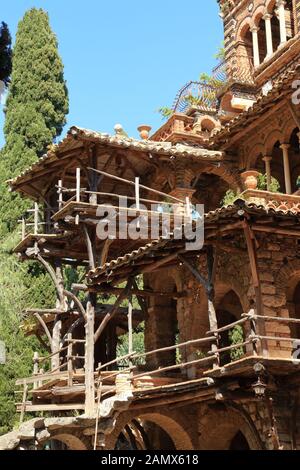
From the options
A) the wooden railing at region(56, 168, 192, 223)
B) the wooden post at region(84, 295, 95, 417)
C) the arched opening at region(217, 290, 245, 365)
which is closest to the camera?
the wooden post at region(84, 295, 95, 417)

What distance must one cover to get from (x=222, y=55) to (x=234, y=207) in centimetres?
1564

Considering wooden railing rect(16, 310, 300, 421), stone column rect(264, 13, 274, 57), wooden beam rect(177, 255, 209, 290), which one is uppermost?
stone column rect(264, 13, 274, 57)

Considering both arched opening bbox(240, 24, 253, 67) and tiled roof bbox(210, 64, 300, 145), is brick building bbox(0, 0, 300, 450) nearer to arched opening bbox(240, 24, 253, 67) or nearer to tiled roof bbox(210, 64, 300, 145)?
tiled roof bbox(210, 64, 300, 145)

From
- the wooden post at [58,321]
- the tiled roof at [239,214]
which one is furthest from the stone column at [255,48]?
the tiled roof at [239,214]

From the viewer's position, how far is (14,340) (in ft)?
97.0

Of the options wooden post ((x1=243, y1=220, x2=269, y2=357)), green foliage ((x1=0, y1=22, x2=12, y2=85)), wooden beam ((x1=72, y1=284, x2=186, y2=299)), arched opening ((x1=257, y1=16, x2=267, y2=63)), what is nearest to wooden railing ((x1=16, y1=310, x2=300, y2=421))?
wooden post ((x1=243, y1=220, x2=269, y2=357))

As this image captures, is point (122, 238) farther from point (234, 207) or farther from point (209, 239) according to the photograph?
point (234, 207)

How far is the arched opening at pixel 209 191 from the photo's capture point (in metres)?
25.4

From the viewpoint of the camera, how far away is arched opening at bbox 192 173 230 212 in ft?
83.2

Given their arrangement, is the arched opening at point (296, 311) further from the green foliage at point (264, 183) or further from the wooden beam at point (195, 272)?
the wooden beam at point (195, 272)

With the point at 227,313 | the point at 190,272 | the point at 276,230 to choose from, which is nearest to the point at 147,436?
the point at 227,313

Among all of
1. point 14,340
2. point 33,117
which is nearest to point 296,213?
point 14,340

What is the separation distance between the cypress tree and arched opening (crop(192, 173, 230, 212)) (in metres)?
9.62

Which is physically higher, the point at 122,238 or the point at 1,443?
the point at 122,238
